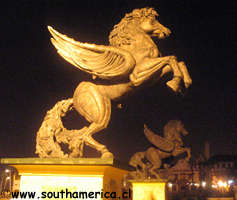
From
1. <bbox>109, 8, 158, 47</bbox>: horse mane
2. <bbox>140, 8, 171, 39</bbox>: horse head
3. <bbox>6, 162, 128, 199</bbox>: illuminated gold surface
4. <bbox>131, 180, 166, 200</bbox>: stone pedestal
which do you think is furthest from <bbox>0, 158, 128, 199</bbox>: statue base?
<bbox>131, 180, 166, 200</bbox>: stone pedestal

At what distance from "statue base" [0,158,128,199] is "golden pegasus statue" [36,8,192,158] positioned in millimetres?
276

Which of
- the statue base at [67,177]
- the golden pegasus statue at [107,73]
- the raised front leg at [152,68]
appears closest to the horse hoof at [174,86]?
the golden pegasus statue at [107,73]

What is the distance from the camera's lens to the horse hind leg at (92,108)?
14.1 ft

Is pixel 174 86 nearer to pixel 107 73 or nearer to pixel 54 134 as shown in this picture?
pixel 107 73

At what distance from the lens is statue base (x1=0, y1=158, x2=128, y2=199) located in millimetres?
3816

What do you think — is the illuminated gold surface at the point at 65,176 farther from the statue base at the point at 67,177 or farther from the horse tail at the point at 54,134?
the horse tail at the point at 54,134

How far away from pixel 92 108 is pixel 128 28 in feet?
4.36

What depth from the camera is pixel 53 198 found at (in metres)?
3.92

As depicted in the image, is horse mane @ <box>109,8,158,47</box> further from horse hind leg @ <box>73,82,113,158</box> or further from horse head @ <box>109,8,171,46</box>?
horse hind leg @ <box>73,82,113,158</box>

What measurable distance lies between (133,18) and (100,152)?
2081mm

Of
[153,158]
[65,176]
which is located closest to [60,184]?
[65,176]

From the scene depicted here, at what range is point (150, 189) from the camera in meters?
8.27

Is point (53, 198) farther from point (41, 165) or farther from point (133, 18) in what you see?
point (133, 18)

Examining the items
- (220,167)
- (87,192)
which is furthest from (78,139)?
(220,167)
